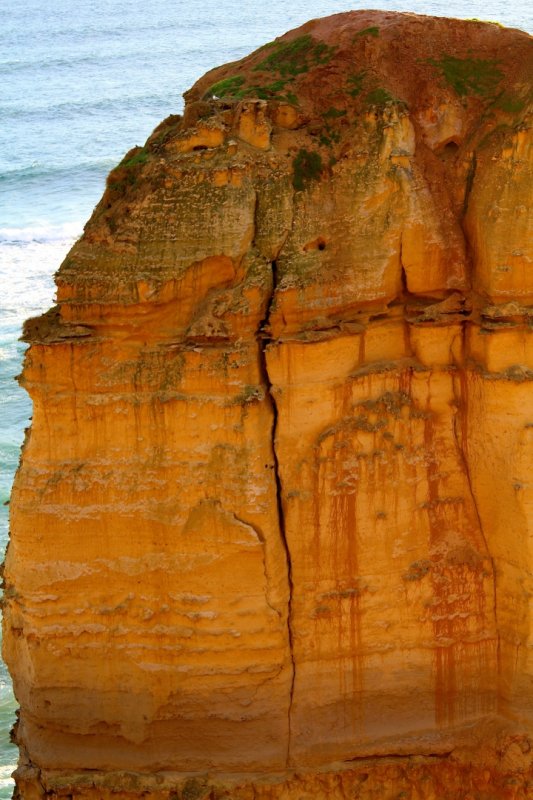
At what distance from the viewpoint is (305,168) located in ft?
41.3

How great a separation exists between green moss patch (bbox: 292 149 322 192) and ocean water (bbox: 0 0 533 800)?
28.8ft

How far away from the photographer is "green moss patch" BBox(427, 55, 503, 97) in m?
13.1

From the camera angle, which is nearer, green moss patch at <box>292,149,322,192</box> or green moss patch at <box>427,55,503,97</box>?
green moss patch at <box>292,149,322,192</box>

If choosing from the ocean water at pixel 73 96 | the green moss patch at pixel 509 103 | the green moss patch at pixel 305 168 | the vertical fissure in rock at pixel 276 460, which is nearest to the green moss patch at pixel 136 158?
the green moss patch at pixel 305 168

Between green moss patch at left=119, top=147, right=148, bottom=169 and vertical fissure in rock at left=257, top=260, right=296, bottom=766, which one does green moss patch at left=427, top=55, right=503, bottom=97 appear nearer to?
vertical fissure in rock at left=257, top=260, right=296, bottom=766

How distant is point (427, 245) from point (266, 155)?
5.29 feet

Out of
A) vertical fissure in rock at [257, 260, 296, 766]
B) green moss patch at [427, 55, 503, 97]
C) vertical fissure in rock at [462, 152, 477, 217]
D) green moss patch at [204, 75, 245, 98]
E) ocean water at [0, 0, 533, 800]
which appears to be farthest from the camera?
ocean water at [0, 0, 533, 800]

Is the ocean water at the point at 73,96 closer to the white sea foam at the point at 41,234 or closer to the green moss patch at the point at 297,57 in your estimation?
the white sea foam at the point at 41,234

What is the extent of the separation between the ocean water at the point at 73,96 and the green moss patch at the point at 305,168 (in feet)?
28.8

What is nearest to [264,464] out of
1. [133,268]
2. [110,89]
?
[133,268]

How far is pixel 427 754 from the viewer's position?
13.3m

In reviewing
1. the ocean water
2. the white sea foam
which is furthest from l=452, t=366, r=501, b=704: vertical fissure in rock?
the white sea foam

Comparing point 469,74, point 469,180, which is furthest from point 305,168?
point 469,74

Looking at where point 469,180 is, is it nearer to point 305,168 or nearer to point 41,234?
point 305,168
